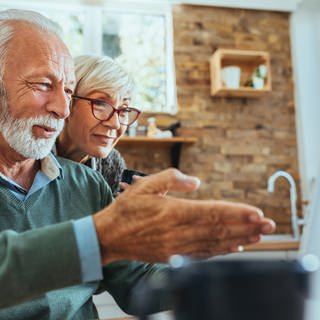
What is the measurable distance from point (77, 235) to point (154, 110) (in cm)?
287

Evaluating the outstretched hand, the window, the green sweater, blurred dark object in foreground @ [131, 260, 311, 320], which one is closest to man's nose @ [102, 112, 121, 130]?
the green sweater

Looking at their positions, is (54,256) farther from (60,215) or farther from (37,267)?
(60,215)

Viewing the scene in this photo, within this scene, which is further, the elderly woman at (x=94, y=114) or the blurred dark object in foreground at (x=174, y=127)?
the blurred dark object in foreground at (x=174, y=127)

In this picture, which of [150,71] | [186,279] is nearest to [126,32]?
[150,71]

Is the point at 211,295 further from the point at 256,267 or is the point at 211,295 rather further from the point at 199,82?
the point at 199,82

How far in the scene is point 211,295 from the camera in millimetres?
327

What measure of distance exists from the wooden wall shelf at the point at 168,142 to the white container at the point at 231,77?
509 millimetres

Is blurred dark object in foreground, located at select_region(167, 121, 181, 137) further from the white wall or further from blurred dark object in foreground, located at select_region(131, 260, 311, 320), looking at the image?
blurred dark object in foreground, located at select_region(131, 260, 311, 320)

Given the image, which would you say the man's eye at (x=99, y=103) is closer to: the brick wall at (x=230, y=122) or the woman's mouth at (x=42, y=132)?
the woman's mouth at (x=42, y=132)

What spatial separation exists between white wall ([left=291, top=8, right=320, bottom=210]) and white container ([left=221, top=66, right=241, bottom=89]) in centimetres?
63

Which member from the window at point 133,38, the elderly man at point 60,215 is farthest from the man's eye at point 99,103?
the window at point 133,38

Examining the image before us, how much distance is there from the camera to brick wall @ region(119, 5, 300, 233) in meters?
3.39

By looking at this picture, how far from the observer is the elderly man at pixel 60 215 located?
1.84 ft

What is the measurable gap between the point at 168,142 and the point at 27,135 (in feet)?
7.52
